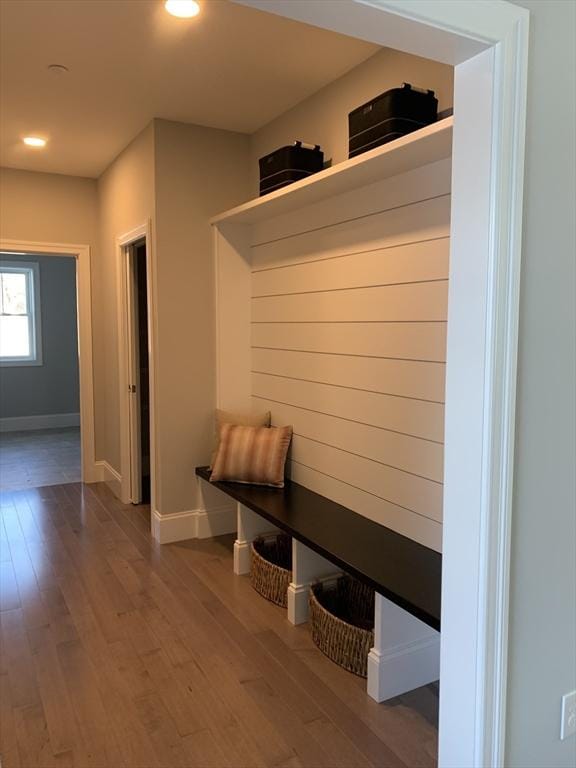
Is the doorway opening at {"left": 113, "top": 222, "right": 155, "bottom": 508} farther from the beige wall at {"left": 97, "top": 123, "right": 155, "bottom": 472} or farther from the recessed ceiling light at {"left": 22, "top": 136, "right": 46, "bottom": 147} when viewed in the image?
the recessed ceiling light at {"left": 22, "top": 136, "right": 46, "bottom": 147}

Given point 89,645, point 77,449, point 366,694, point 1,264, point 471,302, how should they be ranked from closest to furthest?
point 471,302 < point 366,694 < point 89,645 < point 77,449 < point 1,264

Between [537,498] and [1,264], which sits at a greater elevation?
[1,264]

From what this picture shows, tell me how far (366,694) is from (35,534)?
267 centimetres

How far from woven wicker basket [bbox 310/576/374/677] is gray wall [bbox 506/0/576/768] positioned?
945mm

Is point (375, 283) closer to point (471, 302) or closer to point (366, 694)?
point (471, 302)

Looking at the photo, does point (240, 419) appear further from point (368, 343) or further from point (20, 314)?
point (20, 314)

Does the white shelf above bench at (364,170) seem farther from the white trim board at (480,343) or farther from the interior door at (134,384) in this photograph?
the interior door at (134,384)

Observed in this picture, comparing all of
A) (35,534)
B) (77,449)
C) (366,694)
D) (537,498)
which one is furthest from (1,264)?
(537,498)

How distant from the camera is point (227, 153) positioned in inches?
152

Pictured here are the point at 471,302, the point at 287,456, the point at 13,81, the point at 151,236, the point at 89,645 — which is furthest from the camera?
the point at 151,236

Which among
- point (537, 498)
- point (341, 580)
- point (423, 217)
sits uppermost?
point (423, 217)

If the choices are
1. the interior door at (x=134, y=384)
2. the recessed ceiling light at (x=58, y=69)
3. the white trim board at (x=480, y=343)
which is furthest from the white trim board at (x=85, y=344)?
the white trim board at (x=480, y=343)

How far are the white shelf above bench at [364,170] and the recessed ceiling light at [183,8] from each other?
2.60 ft

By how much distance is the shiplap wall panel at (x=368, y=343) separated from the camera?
2.37 meters
